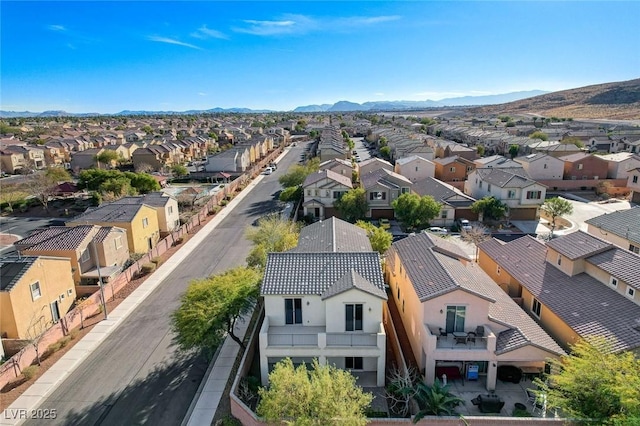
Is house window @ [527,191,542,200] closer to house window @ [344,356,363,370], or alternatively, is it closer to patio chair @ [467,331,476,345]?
patio chair @ [467,331,476,345]

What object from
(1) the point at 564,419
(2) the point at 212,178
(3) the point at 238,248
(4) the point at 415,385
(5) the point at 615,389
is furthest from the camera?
(2) the point at 212,178

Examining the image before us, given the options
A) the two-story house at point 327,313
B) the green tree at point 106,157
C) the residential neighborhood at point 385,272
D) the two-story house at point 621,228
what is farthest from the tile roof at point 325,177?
the green tree at point 106,157

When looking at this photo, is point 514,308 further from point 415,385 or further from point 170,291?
point 170,291

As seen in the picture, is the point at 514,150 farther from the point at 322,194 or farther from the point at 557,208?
the point at 322,194

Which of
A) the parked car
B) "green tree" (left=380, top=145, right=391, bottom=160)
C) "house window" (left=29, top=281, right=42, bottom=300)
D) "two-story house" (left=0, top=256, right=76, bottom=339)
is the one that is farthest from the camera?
"green tree" (left=380, top=145, right=391, bottom=160)

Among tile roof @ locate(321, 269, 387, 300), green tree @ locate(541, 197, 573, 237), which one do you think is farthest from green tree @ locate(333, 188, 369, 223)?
tile roof @ locate(321, 269, 387, 300)

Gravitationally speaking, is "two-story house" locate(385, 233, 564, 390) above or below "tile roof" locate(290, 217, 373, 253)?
below

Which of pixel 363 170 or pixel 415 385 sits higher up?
pixel 363 170

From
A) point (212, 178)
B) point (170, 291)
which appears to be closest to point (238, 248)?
point (170, 291)
